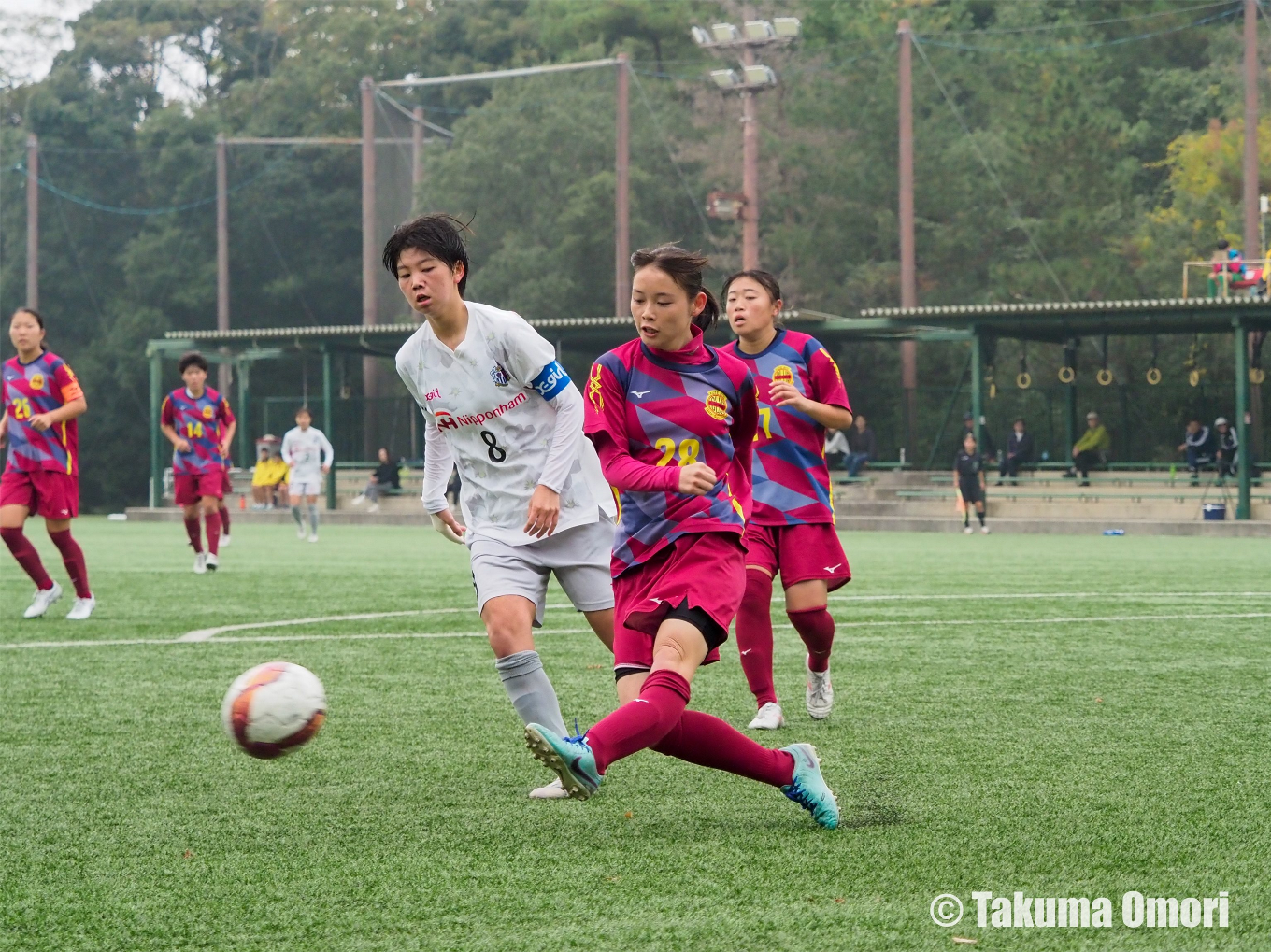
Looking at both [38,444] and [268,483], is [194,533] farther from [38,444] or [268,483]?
[268,483]

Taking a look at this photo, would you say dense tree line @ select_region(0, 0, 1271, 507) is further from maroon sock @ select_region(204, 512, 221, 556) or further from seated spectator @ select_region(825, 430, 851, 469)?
maroon sock @ select_region(204, 512, 221, 556)

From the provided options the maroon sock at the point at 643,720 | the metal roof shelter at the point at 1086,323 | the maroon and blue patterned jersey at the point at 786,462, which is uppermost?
the metal roof shelter at the point at 1086,323

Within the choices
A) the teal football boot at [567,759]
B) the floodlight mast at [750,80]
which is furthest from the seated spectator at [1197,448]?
the teal football boot at [567,759]

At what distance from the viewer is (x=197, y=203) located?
56125 millimetres

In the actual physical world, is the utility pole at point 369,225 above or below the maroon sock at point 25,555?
above

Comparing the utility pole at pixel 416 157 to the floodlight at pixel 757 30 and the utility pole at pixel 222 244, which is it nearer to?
the utility pole at pixel 222 244

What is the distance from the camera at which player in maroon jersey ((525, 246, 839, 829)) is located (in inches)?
179

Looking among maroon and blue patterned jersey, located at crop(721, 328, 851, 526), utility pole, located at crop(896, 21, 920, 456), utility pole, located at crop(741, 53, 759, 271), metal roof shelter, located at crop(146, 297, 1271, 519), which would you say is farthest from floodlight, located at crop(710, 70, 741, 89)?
maroon and blue patterned jersey, located at crop(721, 328, 851, 526)

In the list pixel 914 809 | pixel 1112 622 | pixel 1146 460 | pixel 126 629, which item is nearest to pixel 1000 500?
pixel 1146 460

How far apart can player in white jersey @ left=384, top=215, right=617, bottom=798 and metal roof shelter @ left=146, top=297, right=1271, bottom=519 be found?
24036 millimetres

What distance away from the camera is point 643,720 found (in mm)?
4301

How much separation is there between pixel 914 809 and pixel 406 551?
1685 centimetres

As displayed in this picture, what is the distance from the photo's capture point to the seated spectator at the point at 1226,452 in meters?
28.5

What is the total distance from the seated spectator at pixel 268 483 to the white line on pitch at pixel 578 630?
83.1 feet
